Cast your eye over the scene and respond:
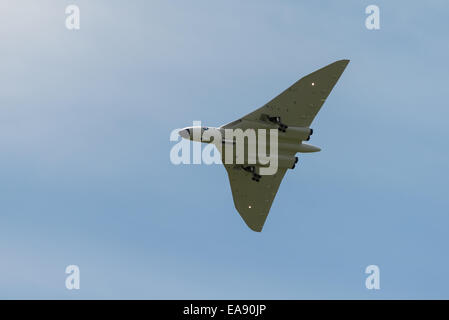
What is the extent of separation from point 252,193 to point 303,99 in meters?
11.7

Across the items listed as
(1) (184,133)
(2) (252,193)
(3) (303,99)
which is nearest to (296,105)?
(3) (303,99)

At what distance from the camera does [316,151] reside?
80.1m

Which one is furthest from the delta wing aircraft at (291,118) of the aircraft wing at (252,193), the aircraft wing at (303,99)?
the aircraft wing at (252,193)

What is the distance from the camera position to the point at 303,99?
7825 cm

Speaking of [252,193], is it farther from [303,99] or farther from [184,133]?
[303,99]

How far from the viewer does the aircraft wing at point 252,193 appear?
83375 millimetres

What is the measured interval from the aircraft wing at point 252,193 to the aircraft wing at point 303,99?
5921 mm

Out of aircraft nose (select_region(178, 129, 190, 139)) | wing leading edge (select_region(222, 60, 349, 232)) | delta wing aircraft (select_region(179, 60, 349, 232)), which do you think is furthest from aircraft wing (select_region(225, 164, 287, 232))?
aircraft nose (select_region(178, 129, 190, 139))

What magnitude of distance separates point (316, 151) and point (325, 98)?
5.14 m

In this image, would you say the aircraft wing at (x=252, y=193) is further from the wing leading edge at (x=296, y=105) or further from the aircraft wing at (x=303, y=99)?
the aircraft wing at (x=303, y=99)

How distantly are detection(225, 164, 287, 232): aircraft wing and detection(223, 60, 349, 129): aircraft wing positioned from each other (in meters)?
5.92

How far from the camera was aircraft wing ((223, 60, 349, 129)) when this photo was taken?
7725 cm
